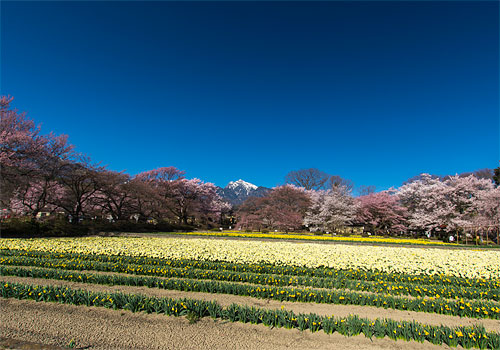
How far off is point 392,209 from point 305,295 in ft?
116

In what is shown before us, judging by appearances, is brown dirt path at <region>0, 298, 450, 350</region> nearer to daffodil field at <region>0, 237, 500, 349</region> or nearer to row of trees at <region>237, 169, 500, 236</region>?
daffodil field at <region>0, 237, 500, 349</region>

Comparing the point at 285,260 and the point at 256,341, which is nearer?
the point at 256,341

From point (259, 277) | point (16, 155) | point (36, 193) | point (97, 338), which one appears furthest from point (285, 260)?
point (36, 193)

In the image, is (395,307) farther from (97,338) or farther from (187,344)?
(97,338)

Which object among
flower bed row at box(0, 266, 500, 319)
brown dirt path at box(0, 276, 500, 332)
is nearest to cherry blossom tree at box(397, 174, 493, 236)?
flower bed row at box(0, 266, 500, 319)

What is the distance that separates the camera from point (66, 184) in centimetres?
2492

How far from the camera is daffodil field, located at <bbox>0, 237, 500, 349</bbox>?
457cm

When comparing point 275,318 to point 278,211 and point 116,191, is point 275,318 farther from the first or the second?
point 278,211

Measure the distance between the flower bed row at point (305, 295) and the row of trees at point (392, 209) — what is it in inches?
1068

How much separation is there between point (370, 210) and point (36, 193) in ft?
134

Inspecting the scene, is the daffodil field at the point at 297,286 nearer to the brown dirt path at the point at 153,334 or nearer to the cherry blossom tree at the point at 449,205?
the brown dirt path at the point at 153,334

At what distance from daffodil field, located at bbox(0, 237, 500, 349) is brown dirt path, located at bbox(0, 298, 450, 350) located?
0.57 feet

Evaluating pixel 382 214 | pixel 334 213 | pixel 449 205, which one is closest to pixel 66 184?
pixel 334 213

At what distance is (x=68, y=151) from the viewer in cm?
2245
